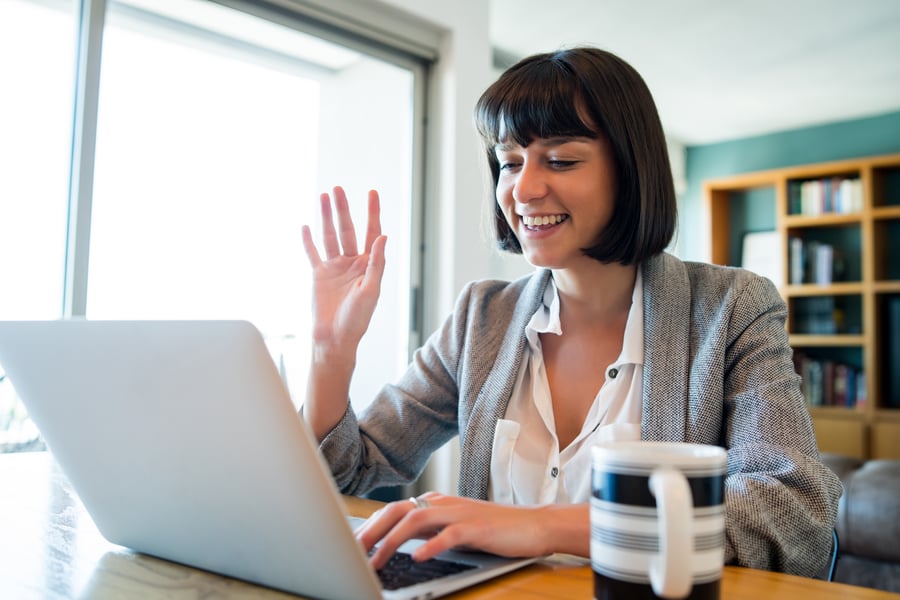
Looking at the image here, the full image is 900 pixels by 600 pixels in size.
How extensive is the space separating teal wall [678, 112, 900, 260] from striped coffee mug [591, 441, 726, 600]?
4986 mm

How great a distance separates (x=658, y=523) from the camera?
430 mm

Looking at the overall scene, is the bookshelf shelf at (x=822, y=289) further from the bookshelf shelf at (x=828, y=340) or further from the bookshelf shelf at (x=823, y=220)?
the bookshelf shelf at (x=823, y=220)

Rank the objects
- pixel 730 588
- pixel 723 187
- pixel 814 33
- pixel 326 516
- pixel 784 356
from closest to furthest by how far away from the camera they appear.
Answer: pixel 326 516 < pixel 730 588 < pixel 784 356 < pixel 814 33 < pixel 723 187

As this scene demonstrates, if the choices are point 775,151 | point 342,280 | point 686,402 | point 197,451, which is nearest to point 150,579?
point 197,451

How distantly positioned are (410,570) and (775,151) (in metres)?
5.40

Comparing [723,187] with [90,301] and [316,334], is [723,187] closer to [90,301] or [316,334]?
[90,301]

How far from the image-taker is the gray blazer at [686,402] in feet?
2.45

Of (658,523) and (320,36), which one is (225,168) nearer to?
(320,36)

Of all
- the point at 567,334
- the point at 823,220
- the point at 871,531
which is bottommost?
the point at 871,531

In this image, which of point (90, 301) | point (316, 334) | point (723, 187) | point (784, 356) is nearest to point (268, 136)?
point (90, 301)

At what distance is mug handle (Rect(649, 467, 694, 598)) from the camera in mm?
402

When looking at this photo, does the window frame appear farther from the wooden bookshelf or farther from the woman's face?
the wooden bookshelf

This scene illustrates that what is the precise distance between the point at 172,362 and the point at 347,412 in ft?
1.78

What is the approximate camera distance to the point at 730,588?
585 millimetres
